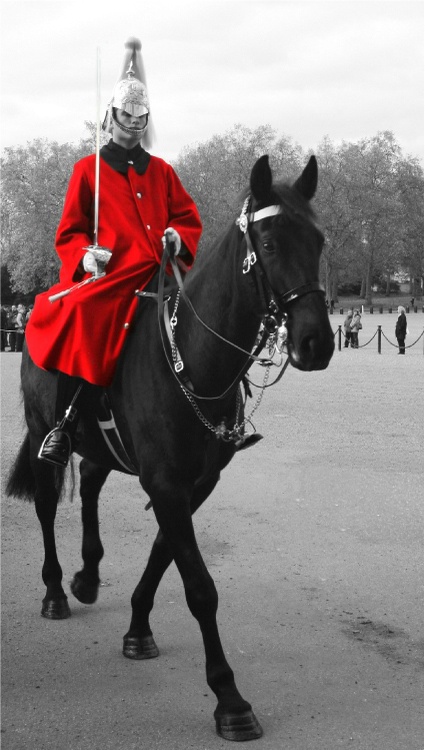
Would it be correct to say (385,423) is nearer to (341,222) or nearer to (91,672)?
(91,672)

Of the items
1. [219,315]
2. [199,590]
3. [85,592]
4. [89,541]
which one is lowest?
[85,592]

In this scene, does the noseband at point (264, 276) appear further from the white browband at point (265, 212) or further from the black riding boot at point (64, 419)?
the black riding boot at point (64, 419)

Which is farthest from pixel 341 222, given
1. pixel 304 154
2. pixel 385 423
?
pixel 385 423

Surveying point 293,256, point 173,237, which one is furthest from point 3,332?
point 293,256

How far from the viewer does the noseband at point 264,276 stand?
10.5ft

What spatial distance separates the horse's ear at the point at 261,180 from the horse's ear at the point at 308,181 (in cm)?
16

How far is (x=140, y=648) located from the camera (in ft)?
14.6

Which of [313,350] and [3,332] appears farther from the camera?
[3,332]

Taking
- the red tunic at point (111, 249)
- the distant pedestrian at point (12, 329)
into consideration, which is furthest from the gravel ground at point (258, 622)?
the distant pedestrian at point (12, 329)

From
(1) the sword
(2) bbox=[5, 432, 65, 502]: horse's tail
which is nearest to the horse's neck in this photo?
(1) the sword

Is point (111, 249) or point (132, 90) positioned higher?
point (132, 90)

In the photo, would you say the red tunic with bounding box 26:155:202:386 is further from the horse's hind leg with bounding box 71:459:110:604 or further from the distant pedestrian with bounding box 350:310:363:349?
the distant pedestrian with bounding box 350:310:363:349

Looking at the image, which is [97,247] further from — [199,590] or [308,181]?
[199,590]

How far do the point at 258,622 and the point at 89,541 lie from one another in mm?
1139
